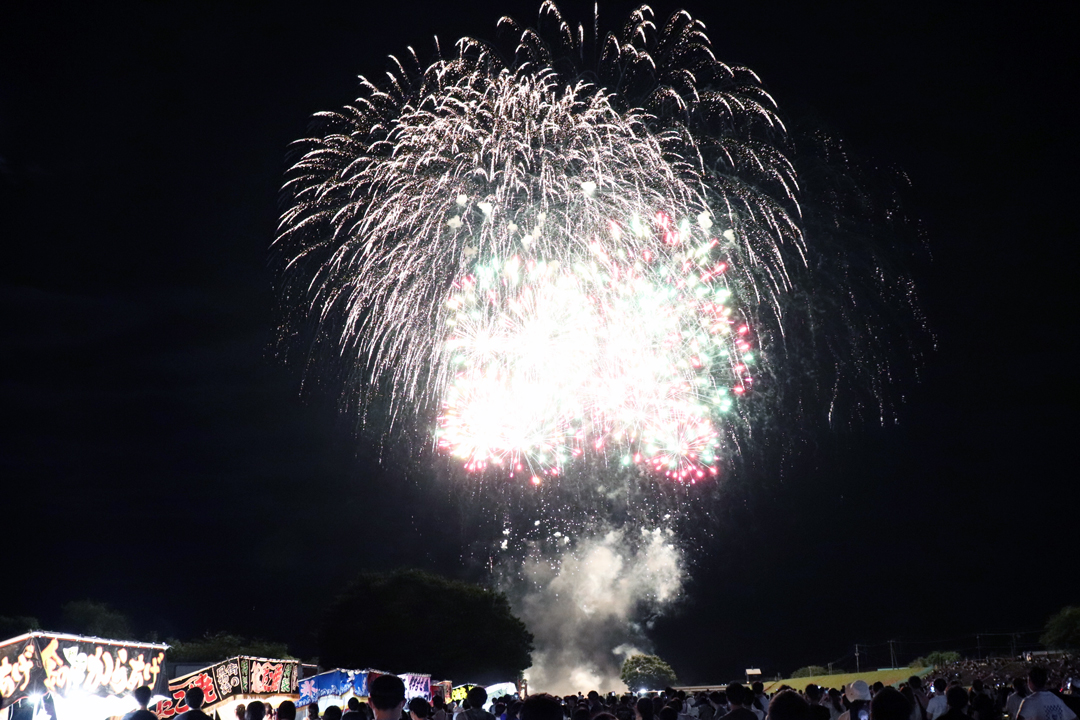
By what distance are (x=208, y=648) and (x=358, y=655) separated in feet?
50.8

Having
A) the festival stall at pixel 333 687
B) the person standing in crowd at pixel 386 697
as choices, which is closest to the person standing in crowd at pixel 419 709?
the person standing in crowd at pixel 386 697

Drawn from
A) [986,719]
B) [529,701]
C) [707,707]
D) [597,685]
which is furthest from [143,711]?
[597,685]

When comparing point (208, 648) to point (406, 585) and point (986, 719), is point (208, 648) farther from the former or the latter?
point (986, 719)

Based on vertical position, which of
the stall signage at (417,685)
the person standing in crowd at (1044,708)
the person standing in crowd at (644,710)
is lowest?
the stall signage at (417,685)

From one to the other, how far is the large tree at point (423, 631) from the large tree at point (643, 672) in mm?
28781

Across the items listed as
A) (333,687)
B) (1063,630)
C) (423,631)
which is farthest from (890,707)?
(1063,630)

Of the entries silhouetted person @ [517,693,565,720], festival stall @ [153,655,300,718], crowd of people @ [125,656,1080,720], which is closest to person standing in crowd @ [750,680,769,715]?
crowd of people @ [125,656,1080,720]

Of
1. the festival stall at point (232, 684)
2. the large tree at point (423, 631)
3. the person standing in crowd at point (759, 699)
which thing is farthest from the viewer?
the large tree at point (423, 631)

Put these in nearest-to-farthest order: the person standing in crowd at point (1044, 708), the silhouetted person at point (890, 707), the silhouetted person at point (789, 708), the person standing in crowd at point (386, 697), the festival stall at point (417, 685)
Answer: the silhouetted person at point (890, 707) → the silhouetted person at point (789, 708) → the person standing in crowd at point (386, 697) → the person standing in crowd at point (1044, 708) → the festival stall at point (417, 685)

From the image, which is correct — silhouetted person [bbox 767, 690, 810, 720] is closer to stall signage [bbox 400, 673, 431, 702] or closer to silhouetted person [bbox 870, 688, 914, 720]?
silhouetted person [bbox 870, 688, 914, 720]

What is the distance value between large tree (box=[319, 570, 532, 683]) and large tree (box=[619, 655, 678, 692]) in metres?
28.8

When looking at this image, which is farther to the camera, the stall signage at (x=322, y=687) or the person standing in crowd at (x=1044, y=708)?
the stall signage at (x=322, y=687)

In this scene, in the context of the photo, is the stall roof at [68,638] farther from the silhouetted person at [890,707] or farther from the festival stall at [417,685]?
the festival stall at [417,685]

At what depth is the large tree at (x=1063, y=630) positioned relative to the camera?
56625mm
